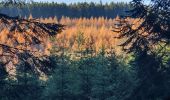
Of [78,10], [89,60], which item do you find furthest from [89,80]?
[78,10]

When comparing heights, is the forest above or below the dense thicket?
above

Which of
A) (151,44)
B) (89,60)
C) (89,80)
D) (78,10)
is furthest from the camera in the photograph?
(78,10)

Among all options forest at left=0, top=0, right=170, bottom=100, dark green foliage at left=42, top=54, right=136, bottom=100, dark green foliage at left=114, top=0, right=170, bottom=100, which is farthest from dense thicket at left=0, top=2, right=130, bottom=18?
dark green foliage at left=114, top=0, right=170, bottom=100

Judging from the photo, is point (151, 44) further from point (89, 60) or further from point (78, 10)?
point (78, 10)

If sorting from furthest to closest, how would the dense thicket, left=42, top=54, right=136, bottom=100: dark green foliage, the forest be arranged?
the dense thicket, left=42, top=54, right=136, bottom=100: dark green foliage, the forest

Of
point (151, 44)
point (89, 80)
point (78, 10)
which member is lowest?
point (78, 10)

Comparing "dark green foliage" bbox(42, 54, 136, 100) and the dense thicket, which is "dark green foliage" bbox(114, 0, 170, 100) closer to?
"dark green foliage" bbox(42, 54, 136, 100)

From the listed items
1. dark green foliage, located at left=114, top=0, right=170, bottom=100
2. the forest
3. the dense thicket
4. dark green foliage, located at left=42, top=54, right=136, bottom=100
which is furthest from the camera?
the dense thicket

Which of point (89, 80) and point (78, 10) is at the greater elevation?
point (89, 80)

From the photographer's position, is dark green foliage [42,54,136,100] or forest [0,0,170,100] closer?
forest [0,0,170,100]

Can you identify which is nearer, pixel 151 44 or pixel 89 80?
pixel 151 44

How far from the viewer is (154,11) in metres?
14.7

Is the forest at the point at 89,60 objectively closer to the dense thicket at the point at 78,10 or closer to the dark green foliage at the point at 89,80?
the dark green foliage at the point at 89,80

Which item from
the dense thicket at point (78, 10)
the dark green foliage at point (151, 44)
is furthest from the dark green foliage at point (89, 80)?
the dense thicket at point (78, 10)
